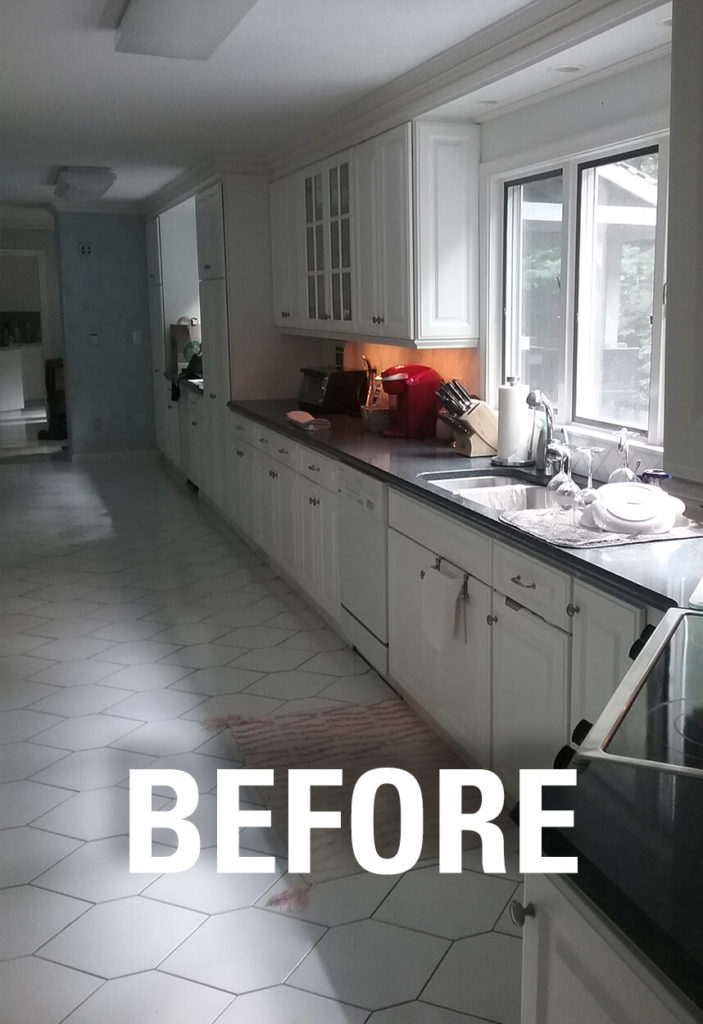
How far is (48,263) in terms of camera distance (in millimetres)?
12836

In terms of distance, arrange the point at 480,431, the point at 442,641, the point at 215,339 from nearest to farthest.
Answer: the point at 442,641
the point at 480,431
the point at 215,339

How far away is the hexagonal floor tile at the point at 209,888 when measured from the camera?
8.53ft

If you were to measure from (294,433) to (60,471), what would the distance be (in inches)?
191

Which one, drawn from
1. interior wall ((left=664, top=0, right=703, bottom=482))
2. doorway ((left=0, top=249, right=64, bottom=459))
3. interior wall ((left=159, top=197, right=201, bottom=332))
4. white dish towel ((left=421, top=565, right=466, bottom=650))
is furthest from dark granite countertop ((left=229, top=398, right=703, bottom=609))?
doorway ((left=0, top=249, right=64, bottom=459))

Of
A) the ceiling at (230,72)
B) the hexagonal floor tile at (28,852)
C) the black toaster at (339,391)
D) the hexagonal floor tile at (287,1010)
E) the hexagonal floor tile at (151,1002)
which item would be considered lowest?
the hexagonal floor tile at (287,1010)

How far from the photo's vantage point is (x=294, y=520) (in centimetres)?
511

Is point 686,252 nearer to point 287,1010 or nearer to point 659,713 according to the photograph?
point 659,713

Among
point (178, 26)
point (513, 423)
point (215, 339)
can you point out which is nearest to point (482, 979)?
point (513, 423)

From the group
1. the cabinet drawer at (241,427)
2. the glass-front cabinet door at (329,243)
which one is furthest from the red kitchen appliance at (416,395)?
the cabinet drawer at (241,427)

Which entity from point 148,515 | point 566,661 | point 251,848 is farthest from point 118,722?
point 148,515

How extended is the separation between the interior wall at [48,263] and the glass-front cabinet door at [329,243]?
7.00m

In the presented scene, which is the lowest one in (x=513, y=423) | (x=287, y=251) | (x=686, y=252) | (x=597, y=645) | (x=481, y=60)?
(x=597, y=645)

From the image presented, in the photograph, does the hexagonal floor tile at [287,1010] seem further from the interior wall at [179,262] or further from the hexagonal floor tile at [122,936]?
the interior wall at [179,262]

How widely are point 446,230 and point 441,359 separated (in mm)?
727
